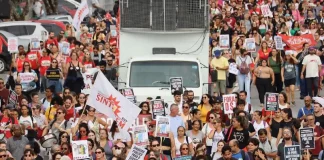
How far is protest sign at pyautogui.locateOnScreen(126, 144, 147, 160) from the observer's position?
19406mm

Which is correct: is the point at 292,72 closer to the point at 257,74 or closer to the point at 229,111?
the point at 257,74

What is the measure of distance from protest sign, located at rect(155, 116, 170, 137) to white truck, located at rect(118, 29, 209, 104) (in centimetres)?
430

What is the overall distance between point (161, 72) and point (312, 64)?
15.9ft

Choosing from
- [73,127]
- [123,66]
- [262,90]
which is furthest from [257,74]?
[73,127]

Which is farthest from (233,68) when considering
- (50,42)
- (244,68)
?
(50,42)

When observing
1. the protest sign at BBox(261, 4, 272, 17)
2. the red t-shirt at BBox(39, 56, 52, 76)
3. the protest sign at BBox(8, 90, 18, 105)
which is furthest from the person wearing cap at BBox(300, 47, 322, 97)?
the protest sign at BBox(261, 4, 272, 17)

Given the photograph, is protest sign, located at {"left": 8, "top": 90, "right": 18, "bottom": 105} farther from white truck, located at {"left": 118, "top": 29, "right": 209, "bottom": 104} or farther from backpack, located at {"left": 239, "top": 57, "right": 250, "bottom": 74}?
backpack, located at {"left": 239, "top": 57, "right": 250, "bottom": 74}

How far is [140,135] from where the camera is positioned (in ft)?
68.5

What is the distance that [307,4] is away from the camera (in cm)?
4244

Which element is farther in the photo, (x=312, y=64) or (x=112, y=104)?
(x=312, y=64)

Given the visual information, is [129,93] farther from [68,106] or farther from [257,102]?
[257,102]

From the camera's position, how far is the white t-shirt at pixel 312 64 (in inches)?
1198

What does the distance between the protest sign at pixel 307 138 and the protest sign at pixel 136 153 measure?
2.61 metres

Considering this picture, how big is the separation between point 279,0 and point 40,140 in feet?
73.7
